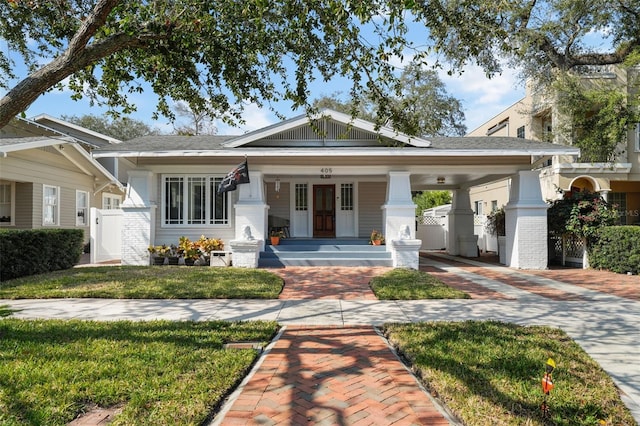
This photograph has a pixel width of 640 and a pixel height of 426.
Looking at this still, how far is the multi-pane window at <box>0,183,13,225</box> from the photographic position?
1516 centimetres

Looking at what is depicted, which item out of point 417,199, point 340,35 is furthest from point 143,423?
point 417,199

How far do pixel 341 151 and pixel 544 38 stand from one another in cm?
1242

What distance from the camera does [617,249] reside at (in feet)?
38.5

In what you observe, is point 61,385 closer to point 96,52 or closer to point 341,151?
point 96,52

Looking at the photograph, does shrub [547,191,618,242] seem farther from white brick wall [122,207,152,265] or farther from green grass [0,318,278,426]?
white brick wall [122,207,152,265]

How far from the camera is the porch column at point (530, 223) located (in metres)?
12.6

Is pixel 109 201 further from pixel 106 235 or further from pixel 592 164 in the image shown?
pixel 592 164

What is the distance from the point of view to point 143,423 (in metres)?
2.88

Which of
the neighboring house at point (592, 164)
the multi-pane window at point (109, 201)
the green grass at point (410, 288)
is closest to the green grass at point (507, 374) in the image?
the green grass at point (410, 288)

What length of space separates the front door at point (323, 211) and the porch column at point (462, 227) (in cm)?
593

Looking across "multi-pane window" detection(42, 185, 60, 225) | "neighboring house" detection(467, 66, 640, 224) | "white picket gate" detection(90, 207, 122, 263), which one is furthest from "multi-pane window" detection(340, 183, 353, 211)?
"multi-pane window" detection(42, 185, 60, 225)

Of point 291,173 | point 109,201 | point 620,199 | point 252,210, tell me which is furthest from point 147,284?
point 620,199

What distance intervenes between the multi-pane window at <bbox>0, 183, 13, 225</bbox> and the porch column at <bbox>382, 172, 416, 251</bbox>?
1447 cm

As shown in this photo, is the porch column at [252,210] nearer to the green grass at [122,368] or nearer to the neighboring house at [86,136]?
the green grass at [122,368]
